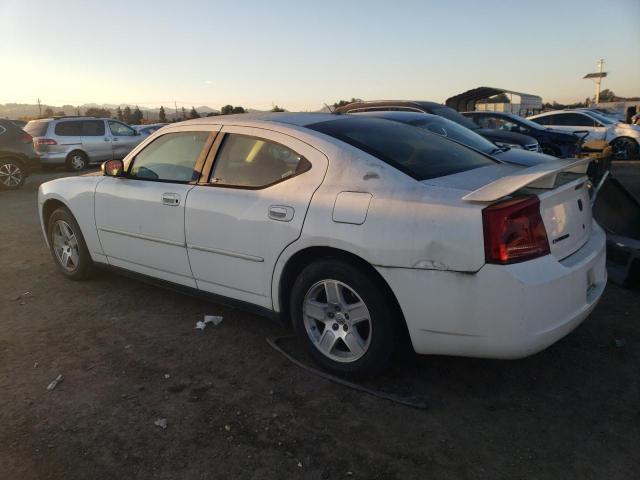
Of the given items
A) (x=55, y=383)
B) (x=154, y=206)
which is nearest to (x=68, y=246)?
(x=154, y=206)

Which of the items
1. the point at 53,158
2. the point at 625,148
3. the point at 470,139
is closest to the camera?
the point at 470,139

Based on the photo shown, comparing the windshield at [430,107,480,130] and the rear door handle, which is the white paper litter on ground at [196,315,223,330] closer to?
the rear door handle

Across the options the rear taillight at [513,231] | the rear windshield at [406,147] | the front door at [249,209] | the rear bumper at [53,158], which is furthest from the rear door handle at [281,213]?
the rear bumper at [53,158]

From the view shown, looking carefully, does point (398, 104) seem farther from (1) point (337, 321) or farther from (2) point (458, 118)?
(1) point (337, 321)

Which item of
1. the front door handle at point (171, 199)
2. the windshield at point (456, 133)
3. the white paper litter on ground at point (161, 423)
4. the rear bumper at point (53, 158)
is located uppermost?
the windshield at point (456, 133)

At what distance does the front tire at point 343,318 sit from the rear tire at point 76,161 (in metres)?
14.3

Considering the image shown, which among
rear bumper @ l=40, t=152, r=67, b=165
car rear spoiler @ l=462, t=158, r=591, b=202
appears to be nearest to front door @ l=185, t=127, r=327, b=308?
car rear spoiler @ l=462, t=158, r=591, b=202

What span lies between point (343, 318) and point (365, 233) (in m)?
0.58

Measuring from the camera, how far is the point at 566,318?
261 cm

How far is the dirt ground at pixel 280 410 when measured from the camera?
7.79 feet

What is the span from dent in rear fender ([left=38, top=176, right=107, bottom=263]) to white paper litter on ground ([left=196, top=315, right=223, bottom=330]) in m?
1.20

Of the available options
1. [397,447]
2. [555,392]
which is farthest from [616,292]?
[397,447]

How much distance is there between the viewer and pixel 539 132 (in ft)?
40.8

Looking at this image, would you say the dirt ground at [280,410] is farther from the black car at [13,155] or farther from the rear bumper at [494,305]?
the black car at [13,155]
